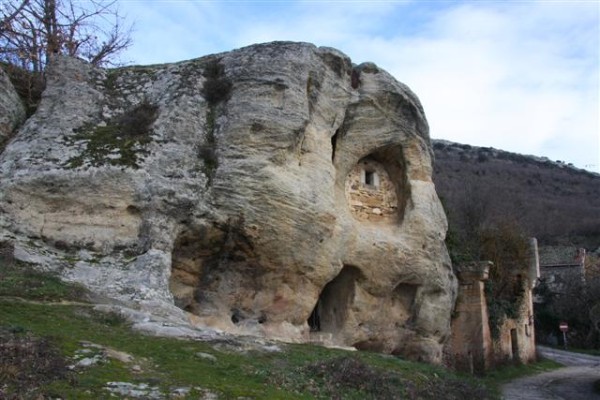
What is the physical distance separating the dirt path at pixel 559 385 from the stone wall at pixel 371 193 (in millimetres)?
5939

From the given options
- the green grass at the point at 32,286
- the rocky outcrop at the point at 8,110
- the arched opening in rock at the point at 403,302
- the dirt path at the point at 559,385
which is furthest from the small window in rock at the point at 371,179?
the green grass at the point at 32,286

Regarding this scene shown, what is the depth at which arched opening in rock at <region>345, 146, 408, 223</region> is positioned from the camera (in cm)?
1788

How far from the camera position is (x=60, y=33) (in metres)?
14.3

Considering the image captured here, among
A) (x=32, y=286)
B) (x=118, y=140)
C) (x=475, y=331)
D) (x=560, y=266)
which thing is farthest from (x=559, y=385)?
(x=560, y=266)

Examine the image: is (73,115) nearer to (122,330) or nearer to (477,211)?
(122,330)

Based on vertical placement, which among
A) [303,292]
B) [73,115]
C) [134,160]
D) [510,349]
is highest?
[73,115]

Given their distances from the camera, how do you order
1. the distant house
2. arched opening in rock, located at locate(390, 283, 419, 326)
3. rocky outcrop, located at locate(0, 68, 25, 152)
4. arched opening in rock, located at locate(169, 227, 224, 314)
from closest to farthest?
arched opening in rock, located at locate(169, 227, 224, 314)
rocky outcrop, located at locate(0, 68, 25, 152)
arched opening in rock, located at locate(390, 283, 419, 326)
the distant house

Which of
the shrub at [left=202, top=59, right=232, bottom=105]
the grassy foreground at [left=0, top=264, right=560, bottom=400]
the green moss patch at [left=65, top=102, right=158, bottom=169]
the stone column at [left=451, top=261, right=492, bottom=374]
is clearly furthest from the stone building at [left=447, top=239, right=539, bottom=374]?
the green moss patch at [left=65, top=102, right=158, bottom=169]

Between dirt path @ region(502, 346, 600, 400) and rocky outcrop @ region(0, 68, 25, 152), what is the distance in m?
13.2

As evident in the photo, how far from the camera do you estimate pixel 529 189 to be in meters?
77.9

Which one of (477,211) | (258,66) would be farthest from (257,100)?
(477,211)

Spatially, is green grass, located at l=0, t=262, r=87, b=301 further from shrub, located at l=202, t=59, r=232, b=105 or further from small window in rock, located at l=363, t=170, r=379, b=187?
small window in rock, located at l=363, t=170, r=379, b=187

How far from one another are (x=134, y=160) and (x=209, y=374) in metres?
6.39

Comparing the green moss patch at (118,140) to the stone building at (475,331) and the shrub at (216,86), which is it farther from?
the stone building at (475,331)
